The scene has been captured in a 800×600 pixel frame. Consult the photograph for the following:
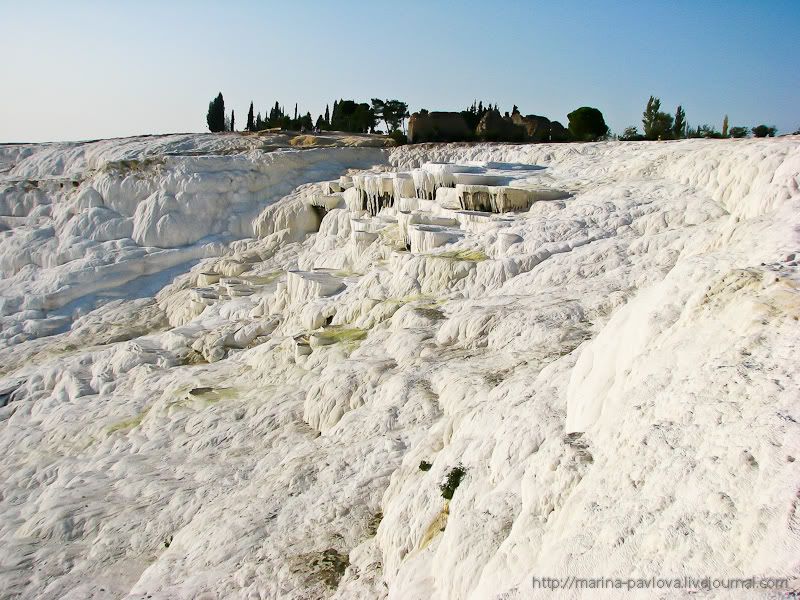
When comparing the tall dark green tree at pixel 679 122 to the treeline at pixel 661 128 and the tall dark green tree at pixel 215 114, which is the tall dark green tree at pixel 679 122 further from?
the tall dark green tree at pixel 215 114

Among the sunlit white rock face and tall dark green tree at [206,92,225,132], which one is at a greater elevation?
tall dark green tree at [206,92,225,132]

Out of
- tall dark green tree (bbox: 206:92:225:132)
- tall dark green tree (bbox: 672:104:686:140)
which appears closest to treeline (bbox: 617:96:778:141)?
tall dark green tree (bbox: 672:104:686:140)

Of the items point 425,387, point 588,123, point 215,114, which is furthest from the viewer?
point 215,114

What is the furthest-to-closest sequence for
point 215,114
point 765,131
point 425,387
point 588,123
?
point 215,114, point 588,123, point 765,131, point 425,387

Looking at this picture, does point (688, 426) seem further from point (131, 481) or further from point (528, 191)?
point (528, 191)

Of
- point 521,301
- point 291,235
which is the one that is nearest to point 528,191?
point 521,301

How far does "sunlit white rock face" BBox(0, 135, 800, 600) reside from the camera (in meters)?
4.89

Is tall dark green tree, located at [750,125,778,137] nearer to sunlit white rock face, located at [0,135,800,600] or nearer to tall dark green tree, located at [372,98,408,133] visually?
sunlit white rock face, located at [0,135,800,600]

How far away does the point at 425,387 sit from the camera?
36.6 ft

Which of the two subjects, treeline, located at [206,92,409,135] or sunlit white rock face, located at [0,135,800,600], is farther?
treeline, located at [206,92,409,135]

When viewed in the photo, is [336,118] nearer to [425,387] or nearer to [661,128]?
[661,128]

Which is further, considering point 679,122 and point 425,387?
point 679,122

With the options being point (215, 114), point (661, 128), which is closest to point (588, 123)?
point (661, 128)

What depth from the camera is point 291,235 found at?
2698 centimetres
